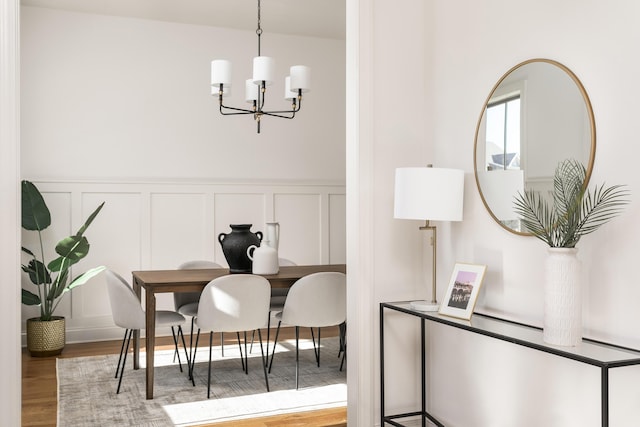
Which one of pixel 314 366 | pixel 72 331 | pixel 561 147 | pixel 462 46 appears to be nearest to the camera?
pixel 561 147

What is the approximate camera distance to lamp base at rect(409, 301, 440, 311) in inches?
117

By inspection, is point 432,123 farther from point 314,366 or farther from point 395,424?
point 314,366

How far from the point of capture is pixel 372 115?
3219 millimetres

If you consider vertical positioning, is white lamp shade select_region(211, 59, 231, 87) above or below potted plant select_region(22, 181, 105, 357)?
above

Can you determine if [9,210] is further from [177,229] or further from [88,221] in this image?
[177,229]

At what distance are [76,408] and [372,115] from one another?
8.26 ft

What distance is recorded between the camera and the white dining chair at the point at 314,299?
4195mm

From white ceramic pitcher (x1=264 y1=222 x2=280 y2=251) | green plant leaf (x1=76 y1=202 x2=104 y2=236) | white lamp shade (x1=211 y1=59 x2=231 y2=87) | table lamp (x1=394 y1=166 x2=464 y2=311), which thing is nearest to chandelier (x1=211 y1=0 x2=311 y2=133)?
white lamp shade (x1=211 y1=59 x2=231 y2=87)

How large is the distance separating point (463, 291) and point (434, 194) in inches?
17.9

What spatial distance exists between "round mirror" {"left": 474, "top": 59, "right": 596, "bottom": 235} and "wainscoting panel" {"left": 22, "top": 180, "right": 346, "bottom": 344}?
373 cm

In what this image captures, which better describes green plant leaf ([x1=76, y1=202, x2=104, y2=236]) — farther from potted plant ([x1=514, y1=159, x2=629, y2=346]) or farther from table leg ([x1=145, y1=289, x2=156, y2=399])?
potted plant ([x1=514, y1=159, x2=629, y2=346])

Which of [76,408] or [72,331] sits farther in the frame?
[72,331]

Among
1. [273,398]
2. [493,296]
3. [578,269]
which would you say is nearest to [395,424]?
[493,296]

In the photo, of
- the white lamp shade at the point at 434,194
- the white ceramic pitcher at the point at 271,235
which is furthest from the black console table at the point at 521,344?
the white ceramic pitcher at the point at 271,235
